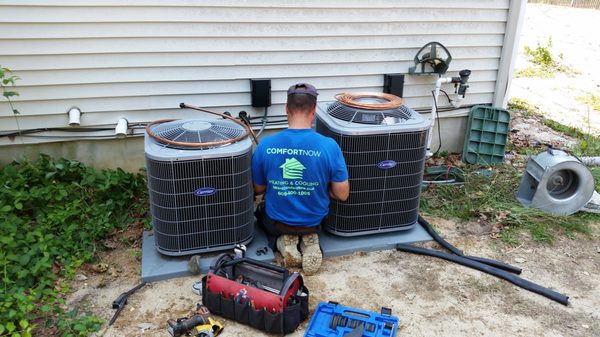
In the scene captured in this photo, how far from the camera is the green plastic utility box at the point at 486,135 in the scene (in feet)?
18.1

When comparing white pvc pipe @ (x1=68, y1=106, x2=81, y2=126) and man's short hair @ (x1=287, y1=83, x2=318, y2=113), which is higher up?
man's short hair @ (x1=287, y1=83, x2=318, y2=113)

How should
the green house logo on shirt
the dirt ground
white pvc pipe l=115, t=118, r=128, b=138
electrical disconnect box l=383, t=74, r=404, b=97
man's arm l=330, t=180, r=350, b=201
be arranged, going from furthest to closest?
electrical disconnect box l=383, t=74, r=404, b=97 → white pvc pipe l=115, t=118, r=128, b=138 → man's arm l=330, t=180, r=350, b=201 → the green house logo on shirt → the dirt ground

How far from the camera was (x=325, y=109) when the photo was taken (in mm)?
3922

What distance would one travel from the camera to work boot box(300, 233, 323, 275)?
11.4 ft

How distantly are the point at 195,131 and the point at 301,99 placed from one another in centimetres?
82

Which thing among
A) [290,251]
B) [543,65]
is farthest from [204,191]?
[543,65]

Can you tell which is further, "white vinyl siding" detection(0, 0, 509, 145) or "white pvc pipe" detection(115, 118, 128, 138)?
"white pvc pipe" detection(115, 118, 128, 138)

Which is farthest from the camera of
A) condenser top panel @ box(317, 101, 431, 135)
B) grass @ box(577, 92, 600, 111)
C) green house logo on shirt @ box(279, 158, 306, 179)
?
grass @ box(577, 92, 600, 111)

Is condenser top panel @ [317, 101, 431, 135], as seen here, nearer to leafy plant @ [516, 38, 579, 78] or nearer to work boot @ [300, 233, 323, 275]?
work boot @ [300, 233, 323, 275]

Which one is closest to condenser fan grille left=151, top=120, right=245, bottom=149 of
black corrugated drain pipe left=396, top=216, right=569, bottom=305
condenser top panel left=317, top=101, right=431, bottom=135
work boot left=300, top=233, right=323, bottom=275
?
condenser top panel left=317, top=101, right=431, bottom=135

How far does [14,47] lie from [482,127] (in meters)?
4.90

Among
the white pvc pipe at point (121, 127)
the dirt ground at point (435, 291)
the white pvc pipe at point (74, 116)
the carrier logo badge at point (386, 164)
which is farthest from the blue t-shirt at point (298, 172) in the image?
the white pvc pipe at point (74, 116)

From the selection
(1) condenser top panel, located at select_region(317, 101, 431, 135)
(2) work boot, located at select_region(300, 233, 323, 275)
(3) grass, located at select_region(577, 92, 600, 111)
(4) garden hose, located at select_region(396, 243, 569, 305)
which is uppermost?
(1) condenser top panel, located at select_region(317, 101, 431, 135)

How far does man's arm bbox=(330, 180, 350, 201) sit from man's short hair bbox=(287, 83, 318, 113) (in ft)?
1.92
